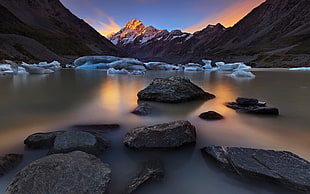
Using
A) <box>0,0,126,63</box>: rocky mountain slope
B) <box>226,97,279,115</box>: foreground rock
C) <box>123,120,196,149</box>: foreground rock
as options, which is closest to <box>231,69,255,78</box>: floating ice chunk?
<box>226,97,279,115</box>: foreground rock

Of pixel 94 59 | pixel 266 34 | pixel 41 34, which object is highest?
pixel 266 34

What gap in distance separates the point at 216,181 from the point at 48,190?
1.21 metres

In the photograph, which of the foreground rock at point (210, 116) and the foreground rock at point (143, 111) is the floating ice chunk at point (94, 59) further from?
the foreground rock at point (210, 116)

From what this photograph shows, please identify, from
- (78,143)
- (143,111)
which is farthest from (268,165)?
(143,111)

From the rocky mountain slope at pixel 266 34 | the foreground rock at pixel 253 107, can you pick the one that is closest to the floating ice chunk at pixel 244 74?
the foreground rock at pixel 253 107

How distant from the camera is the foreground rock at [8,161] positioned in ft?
4.75

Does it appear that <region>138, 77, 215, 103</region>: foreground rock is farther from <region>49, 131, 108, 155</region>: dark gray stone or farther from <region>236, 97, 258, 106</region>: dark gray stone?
<region>49, 131, 108, 155</region>: dark gray stone

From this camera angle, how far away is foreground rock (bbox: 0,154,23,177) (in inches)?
57.1

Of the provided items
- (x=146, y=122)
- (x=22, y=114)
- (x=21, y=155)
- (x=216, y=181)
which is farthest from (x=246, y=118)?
(x=22, y=114)

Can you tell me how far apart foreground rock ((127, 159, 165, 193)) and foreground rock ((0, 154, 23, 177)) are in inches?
42.1

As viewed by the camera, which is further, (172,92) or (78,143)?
(172,92)

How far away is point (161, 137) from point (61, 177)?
1027mm

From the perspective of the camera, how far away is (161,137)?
1932 mm

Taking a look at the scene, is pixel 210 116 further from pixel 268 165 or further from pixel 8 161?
pixel 8 161
